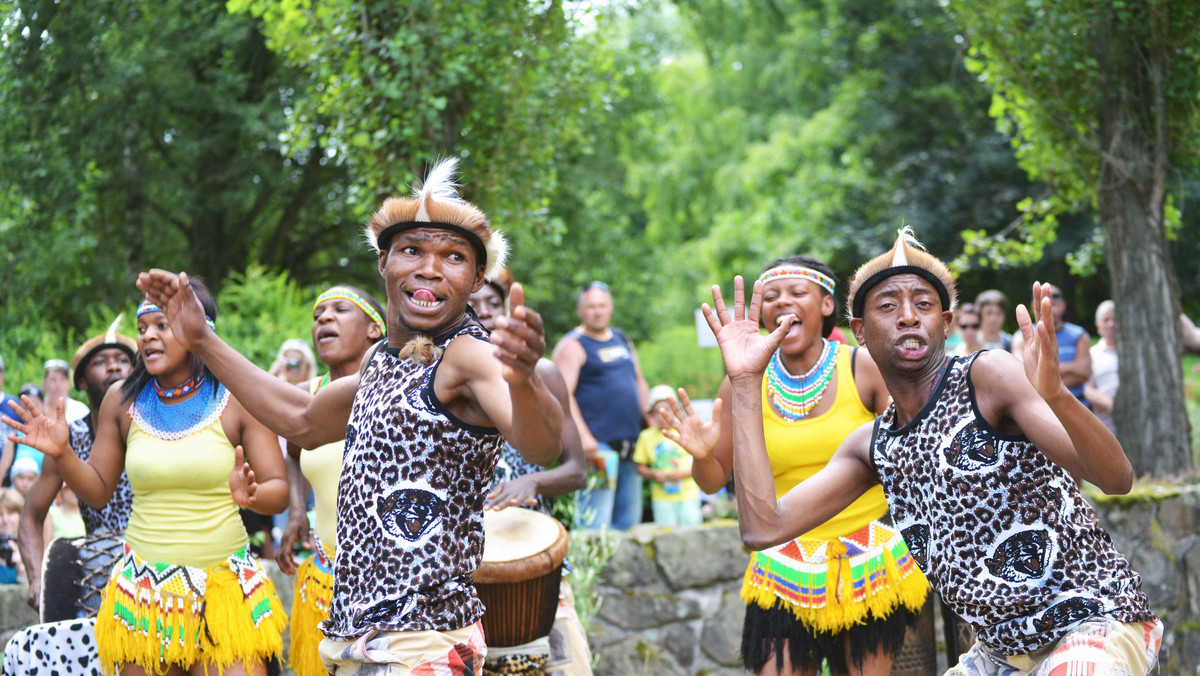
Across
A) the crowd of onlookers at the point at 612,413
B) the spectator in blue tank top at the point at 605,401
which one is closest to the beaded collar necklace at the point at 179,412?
the crowd of onlookers at the point at 612,413

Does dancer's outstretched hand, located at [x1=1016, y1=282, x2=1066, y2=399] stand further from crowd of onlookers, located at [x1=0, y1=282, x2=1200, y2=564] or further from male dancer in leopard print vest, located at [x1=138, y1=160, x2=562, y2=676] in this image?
crowd of onlookers, located at [x1=0, y1=282, x2=1200, y2=564]

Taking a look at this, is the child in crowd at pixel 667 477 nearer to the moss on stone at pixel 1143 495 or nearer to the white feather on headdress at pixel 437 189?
the moss on stone at pixel 1143 495

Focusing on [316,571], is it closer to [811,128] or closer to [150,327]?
[150,327]

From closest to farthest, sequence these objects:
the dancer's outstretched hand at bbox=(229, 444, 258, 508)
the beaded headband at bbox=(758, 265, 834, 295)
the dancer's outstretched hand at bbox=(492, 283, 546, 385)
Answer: the dancer's outstretched hand at bbox=(492, 283, 546, 385) → the dancer's outstretched hand at bbox=(229, 444, 258, 508) → the beaded headband at bbox=(758, 265, 834, 295)

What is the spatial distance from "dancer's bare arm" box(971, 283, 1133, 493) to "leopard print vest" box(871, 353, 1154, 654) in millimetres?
59

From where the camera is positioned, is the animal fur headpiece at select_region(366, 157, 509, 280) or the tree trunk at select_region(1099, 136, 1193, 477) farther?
the tree trunk at select_region(1099, 136, 1193, 477)

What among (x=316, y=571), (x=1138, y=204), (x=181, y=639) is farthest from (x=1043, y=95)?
(x=181, y=639)

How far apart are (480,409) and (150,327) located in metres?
2.05

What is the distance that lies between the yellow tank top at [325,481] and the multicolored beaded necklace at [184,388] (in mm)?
536

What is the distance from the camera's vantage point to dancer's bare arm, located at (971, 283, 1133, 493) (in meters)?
2.83

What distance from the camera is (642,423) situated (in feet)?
27.2

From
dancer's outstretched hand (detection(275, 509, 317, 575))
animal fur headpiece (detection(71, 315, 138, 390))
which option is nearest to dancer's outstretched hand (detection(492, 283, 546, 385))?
dancer's outstretched hand (detection(275, 509, 317, 575))

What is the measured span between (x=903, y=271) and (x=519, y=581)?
2.10m

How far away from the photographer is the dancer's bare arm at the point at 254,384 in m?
3.36
